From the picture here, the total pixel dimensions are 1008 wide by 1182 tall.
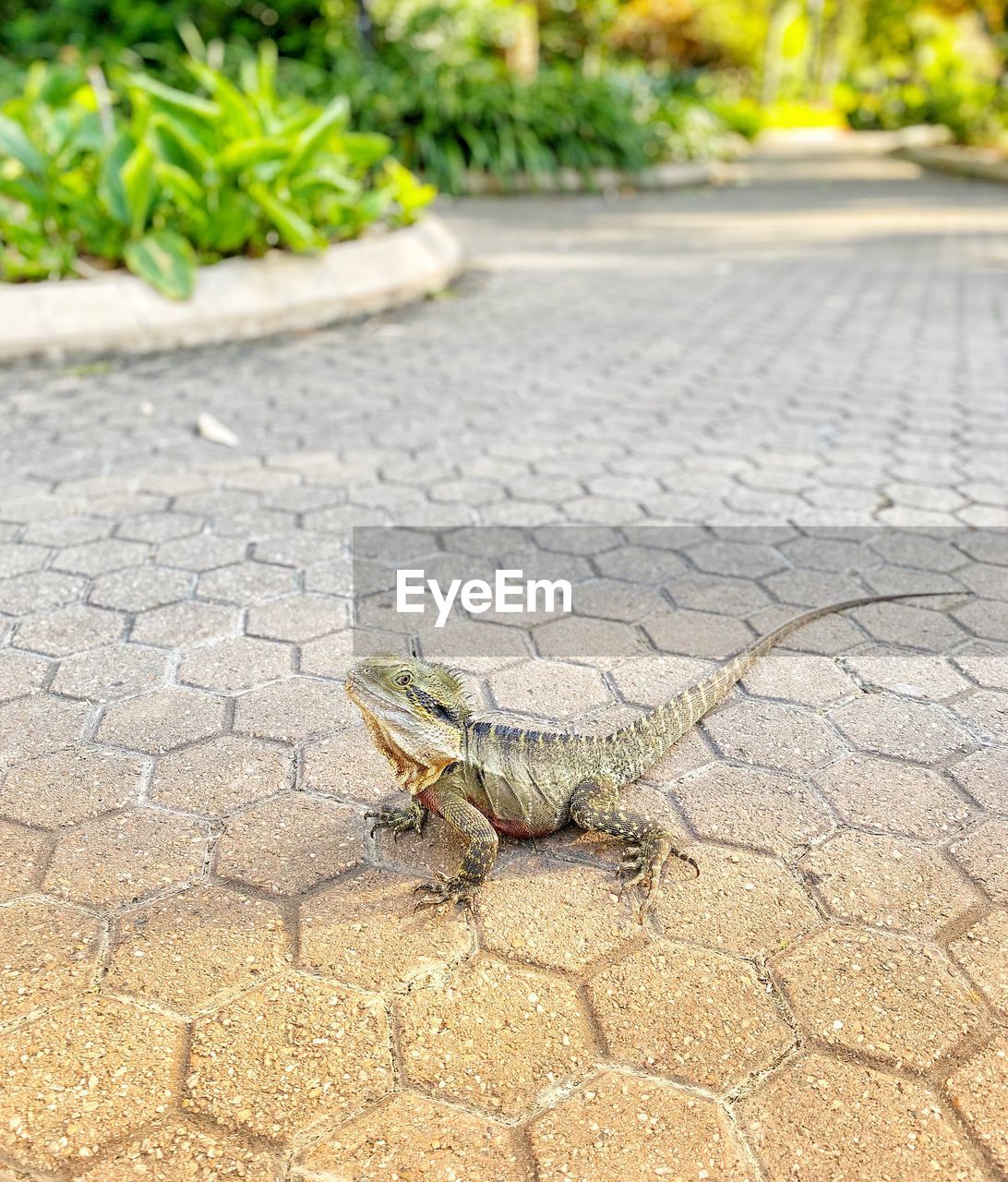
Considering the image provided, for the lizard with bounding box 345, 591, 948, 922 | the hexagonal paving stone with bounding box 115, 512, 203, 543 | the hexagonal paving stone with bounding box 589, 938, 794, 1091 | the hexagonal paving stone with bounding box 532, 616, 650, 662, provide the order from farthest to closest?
Answer: the hexagonal paving stone with bounding box 115, 512, 203, 543 → the hexagonal paving stone with bounding box 532, 616, 650, 662 → the lizard with bounding box 345, 591, 948, 922 → the hexagonal paving stone with bounding box 589, 938, 794, 1091

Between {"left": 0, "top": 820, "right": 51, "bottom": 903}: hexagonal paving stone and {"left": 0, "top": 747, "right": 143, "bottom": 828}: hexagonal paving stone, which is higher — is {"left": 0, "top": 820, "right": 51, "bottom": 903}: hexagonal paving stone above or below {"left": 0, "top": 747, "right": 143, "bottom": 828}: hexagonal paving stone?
above

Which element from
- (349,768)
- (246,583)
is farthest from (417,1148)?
(246,583)

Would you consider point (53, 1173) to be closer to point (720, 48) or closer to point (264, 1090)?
point (264, 1090)

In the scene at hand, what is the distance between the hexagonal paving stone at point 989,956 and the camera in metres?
2.36

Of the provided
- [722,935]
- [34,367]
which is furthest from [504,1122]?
[34,367]

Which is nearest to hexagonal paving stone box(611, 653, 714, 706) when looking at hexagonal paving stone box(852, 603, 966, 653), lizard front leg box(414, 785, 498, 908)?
hexagonal paving stone box(852, 603, 966, 653)

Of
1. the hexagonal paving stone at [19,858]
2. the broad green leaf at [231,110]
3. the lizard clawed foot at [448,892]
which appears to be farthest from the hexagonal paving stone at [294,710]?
the broad green leaf at [231,110]

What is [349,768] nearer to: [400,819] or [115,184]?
[400,819]

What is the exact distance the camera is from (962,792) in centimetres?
305

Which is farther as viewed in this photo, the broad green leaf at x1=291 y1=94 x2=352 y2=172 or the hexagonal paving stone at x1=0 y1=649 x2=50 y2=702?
the broad green leaf at x1=291 y1=94 x2=352 y2=172

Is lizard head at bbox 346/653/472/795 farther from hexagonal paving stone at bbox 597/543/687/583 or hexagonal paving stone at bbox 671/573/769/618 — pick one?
hexagonal paving stone at bbox 597/543/687/583

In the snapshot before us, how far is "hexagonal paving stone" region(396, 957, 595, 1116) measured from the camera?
2145mm

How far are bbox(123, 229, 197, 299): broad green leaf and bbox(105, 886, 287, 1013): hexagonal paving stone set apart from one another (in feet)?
20.0

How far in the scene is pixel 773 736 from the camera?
3334mm
